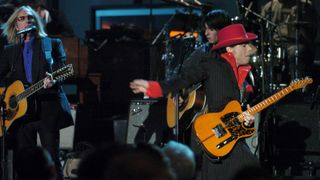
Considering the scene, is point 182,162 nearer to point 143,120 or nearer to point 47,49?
point 47,49

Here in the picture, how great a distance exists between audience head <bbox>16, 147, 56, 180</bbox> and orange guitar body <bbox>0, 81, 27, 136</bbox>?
161 inches

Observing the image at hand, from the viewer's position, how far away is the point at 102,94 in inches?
489

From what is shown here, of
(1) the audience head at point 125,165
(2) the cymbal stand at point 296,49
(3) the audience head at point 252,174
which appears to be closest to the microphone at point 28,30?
(1) the audience head at point 125,165

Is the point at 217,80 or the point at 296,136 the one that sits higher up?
the point at 217,80

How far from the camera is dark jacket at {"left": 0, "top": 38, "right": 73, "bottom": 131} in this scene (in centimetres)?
835

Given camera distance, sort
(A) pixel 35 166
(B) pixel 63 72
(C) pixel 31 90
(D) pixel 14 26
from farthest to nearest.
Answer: (D) pixel 14 26 < (C) pixel 31 90 < (B) pixel 63 72 < (A) pixel 35 166

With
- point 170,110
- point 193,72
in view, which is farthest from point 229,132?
point 170,110

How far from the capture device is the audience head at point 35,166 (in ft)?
13.5

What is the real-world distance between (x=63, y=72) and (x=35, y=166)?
4.03 metres

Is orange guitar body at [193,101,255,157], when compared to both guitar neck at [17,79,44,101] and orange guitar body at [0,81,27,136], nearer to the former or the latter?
guitar neck at [17,79,44,101]

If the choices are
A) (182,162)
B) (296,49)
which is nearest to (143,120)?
→ (296,49)

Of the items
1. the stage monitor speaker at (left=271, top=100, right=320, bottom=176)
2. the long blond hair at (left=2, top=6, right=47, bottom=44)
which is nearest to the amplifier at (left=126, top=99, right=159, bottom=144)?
the stage monitor speaker at (left=271, top=100, right=320, bottom=176)

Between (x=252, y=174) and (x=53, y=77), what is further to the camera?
(x=53, y=77)

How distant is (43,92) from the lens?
8391 millimetres
